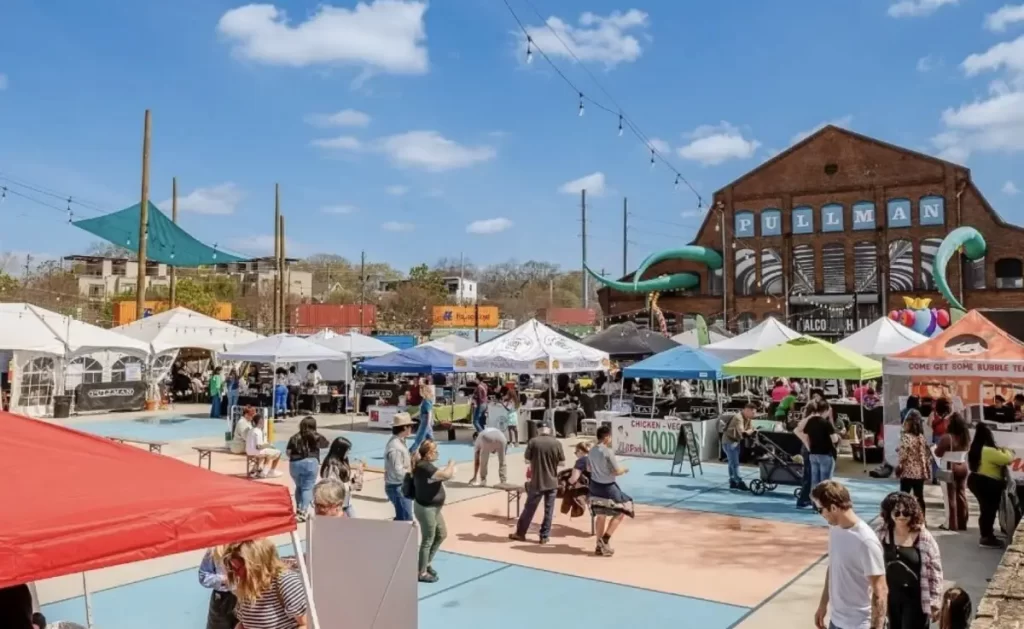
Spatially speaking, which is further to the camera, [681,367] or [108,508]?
[681,367]

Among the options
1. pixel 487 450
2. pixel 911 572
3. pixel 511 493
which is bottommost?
pixel 511 493

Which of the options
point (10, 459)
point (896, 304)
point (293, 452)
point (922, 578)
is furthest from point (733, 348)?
point (896, 304)

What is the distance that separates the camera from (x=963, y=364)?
44.2 feet

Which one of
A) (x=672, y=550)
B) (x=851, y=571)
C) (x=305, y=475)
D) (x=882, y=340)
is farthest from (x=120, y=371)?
(x=851, y=571)

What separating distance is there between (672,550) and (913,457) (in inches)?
121

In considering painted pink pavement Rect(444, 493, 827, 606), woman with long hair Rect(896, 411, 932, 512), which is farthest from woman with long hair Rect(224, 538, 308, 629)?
woman with long hair Rect(896, 411, 932, 512)

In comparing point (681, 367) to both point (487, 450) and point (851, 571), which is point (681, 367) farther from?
point (851, 571)

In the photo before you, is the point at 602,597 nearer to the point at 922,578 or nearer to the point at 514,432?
the point at 922,578

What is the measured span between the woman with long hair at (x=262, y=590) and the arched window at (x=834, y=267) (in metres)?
46.4

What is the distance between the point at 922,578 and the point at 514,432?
14429 millimetres

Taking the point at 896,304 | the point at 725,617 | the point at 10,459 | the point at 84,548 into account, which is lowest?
the point at 725,617

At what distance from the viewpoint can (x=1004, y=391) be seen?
63.6 ft

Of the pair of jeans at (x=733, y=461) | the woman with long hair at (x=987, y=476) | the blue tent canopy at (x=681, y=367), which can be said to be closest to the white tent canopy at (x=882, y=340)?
the blue tent canopy at (x=681, y=367)

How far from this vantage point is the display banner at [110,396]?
27.1 metres
